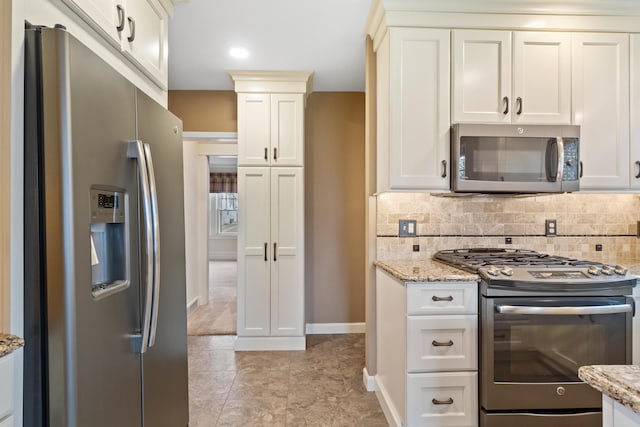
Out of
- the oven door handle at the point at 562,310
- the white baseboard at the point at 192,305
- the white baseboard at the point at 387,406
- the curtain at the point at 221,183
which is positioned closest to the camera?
the oven door handle at the point at 562,310

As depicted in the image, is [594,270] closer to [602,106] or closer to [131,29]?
[602,106]

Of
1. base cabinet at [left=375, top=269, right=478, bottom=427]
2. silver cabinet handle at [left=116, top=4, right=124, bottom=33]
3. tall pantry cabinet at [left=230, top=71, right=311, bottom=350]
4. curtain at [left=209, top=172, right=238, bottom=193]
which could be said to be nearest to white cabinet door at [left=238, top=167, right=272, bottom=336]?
tall pantry cabinet at [left=230, top=71, right=311, bottom=350]

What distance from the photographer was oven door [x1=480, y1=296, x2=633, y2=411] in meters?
1.64

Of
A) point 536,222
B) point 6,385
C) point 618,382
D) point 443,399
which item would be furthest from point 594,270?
point 6,385

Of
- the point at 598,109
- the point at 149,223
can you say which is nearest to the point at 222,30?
the point at 149,223

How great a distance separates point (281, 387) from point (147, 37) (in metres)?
2.36

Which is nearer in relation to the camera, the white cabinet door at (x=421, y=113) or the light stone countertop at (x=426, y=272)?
the light stone countertop at (x=426, y=272)

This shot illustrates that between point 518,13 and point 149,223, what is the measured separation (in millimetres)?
2369

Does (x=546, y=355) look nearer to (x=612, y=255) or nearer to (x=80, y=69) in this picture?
(x=612, y=255)

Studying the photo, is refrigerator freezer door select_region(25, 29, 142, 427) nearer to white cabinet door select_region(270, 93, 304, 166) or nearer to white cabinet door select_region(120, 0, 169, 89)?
white cabinet door select_region(120, 0, 169, 89)

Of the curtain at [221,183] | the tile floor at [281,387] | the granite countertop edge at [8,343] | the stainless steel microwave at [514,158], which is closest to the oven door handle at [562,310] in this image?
the stainless steel microwave at [514,158]

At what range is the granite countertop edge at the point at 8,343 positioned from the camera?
2.35 ft

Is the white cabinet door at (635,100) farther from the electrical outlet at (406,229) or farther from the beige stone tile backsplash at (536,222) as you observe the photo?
the electrical outlet at (406,229)

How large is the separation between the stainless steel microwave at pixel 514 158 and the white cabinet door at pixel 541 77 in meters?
0.12
